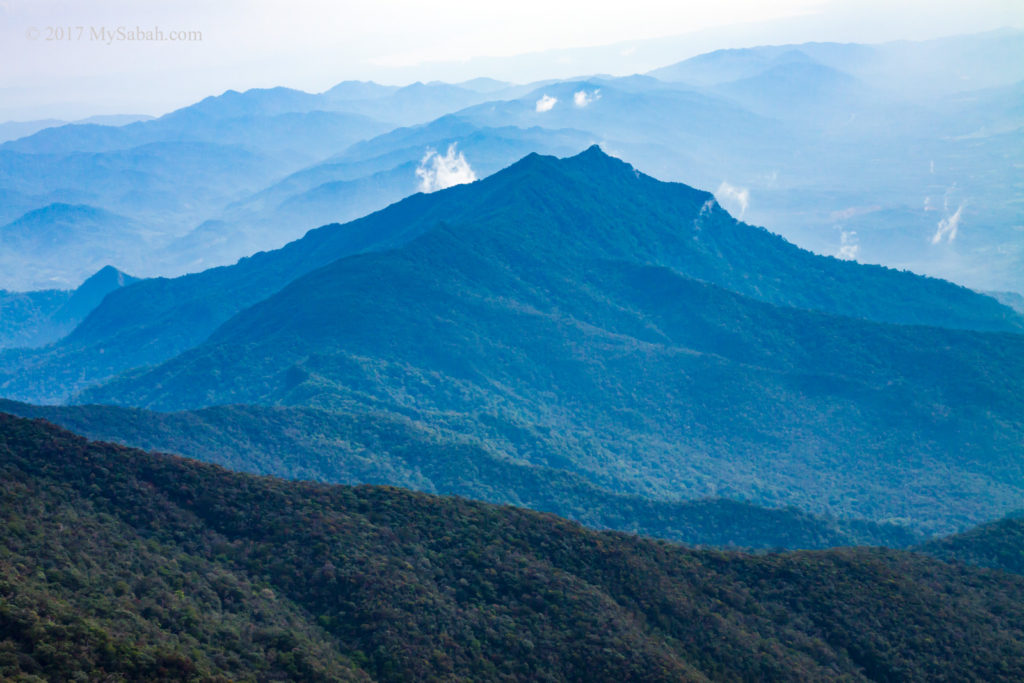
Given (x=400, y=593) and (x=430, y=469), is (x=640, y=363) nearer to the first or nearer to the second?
(x=430, y=469)

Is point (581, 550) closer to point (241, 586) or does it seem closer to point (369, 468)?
point (241, 586)

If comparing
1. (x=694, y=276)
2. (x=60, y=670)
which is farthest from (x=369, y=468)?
(x=694, y=276)

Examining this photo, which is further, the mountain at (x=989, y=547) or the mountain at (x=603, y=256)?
the mountain at (x=603, y=256)

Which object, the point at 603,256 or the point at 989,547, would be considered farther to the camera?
the point at 603,256

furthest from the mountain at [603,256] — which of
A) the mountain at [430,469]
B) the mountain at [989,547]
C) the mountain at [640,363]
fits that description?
the mountain at [989,547]

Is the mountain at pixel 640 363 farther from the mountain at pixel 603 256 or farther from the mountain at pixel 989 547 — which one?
the mountain at pixel 989 547

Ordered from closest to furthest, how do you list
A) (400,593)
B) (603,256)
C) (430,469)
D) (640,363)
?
(400,593)
(430,469)
(640,363)
(603,256)

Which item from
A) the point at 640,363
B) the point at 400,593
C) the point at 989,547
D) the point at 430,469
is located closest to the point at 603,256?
the point at 640,363
